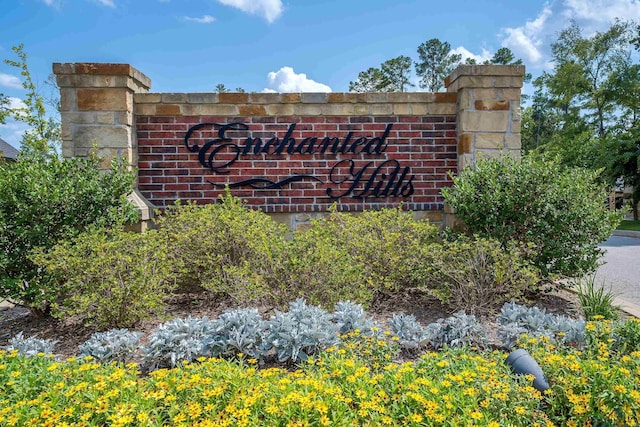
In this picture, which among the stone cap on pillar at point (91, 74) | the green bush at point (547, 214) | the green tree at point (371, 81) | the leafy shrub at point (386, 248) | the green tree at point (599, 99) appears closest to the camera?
the leafy shrub at point (386, 248)

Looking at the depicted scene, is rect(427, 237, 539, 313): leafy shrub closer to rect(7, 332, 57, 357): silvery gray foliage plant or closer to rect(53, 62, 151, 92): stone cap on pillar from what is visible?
rect(7, 332, 57, 357): silvery gray foliage plant

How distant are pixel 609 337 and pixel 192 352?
2.64 meters

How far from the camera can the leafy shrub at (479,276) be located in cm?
395

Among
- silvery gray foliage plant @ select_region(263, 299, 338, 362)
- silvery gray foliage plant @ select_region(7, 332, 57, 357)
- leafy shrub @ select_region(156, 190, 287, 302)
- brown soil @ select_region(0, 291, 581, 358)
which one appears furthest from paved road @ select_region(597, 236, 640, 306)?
silvery gray foliage plant @ select_region(7, 332, 57, 357)

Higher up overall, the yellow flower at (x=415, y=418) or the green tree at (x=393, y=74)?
the green tree at (x=393, y=74)

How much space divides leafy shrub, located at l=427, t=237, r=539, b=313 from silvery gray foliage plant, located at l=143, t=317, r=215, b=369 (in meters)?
2.16

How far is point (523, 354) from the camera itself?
249 cm

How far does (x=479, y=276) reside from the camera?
3.99m

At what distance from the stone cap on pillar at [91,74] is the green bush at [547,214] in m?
4.40

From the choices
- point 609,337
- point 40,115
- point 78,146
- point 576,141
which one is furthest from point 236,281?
point 576,141

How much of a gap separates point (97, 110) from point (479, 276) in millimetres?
4872

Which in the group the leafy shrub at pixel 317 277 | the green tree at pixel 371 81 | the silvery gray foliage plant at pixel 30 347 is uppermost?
the green tree at pixel 371 81

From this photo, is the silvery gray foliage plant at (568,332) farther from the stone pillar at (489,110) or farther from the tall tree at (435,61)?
the tall tree at (435,61)

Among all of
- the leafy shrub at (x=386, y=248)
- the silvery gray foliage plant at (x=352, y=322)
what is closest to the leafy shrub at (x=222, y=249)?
the leafy shrub at (x=386, y=248)
